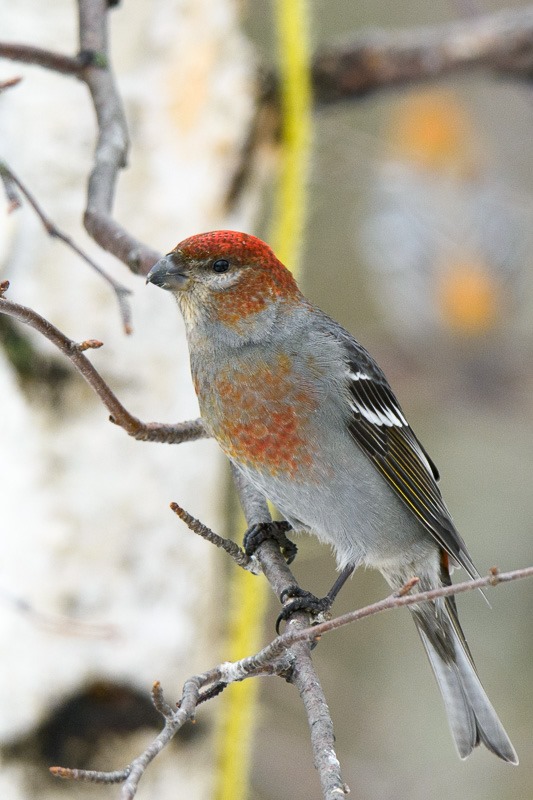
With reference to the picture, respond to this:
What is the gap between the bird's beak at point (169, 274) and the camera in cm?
217

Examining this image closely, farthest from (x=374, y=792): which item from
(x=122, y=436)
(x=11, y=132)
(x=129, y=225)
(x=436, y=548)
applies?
(x=11, y=132)

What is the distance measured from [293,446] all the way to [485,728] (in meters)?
0.83

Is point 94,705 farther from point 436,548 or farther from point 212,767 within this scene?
point 436,548

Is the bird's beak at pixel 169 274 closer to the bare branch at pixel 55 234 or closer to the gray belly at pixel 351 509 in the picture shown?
the bare branch at pixel 55 234

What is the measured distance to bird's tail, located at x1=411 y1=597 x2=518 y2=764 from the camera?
92.3 inches

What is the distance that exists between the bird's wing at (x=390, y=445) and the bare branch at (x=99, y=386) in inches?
16.7

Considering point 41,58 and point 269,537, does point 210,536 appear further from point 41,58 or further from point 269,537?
point 41,58

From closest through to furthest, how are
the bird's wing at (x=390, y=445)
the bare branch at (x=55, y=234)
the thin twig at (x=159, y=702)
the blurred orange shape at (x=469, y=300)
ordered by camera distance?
the thin twig at (x=159, y=702), the bare branch at (x=55, y=234), the bird's wing at (x=390, y=445), the blurred orange shape at (x=469, y=300)

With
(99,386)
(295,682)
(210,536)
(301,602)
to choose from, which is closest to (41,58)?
(99,386)

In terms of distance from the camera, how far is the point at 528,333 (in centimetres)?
606

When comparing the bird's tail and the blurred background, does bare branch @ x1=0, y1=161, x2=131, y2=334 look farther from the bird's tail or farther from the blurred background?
the bird's tail

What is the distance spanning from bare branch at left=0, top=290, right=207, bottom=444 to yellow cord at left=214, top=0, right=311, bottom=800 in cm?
59

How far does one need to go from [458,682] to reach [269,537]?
679mm

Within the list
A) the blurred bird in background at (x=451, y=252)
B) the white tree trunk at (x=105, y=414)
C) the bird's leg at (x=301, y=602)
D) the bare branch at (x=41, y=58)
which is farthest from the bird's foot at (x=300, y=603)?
the blurred bird in background at (x=451, y=252)
